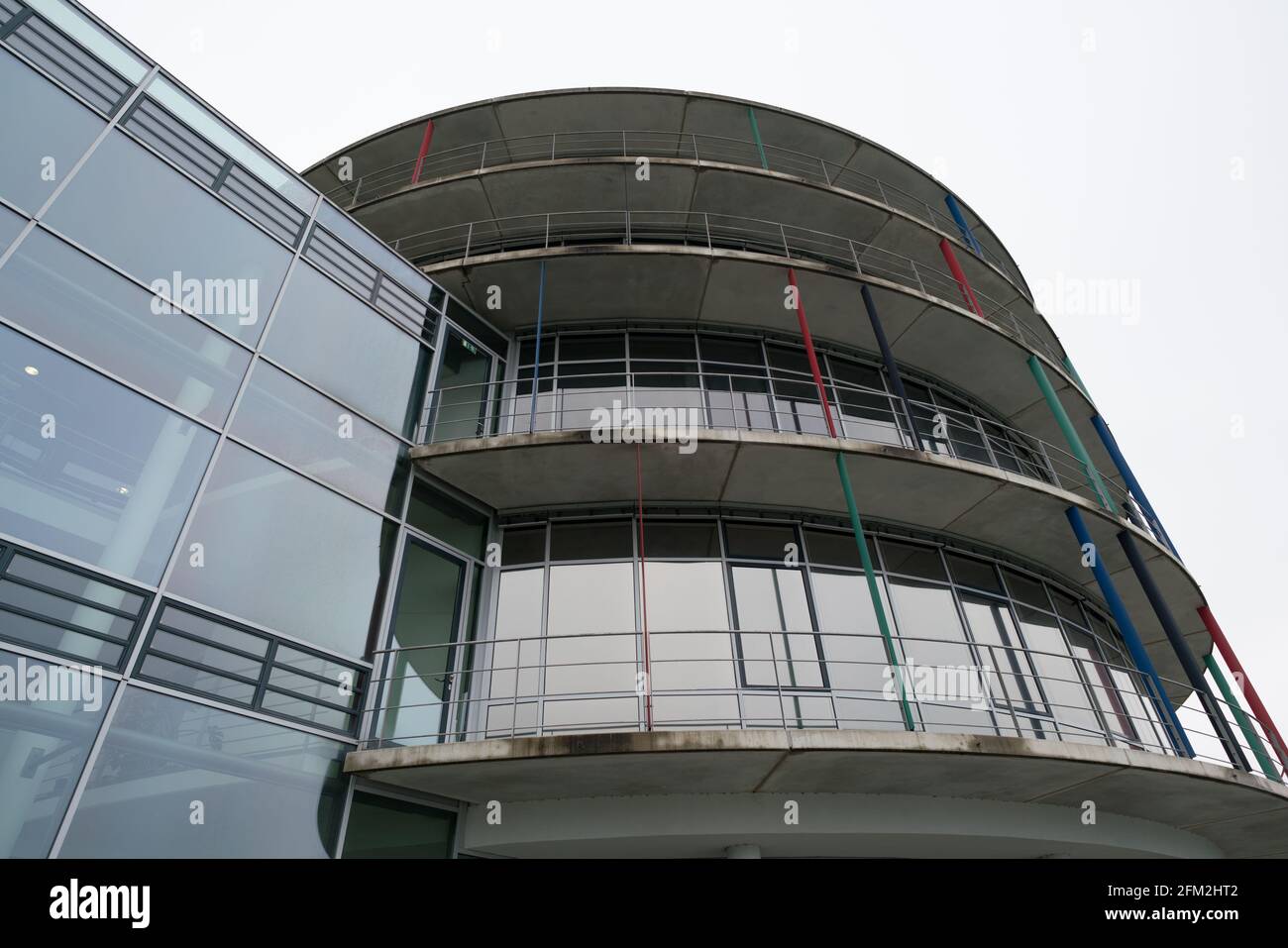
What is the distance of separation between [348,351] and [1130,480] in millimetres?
12978

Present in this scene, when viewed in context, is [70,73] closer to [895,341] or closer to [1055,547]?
[895,341]

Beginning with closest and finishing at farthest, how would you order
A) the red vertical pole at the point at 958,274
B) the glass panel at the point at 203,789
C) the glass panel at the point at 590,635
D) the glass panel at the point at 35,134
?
the glass panel at the point at 203,789 → the glass panel at the point at 35,134 → the glass panel at the point at 590,635 → the red vertical pole at the point at 958,274

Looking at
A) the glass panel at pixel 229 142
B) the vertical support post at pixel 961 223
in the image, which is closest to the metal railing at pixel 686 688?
the glass panel at pixel 229 142

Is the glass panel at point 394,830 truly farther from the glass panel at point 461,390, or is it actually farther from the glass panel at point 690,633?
the glass panel at point 461,390

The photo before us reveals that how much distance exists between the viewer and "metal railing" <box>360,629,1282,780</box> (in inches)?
301

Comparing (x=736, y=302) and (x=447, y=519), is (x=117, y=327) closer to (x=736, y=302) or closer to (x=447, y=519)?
(x=447, y=519)

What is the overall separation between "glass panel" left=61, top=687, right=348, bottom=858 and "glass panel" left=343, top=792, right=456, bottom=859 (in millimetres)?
216

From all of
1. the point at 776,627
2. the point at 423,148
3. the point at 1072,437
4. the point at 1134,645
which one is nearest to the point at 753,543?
the point at 776,627

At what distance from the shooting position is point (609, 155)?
14.4m

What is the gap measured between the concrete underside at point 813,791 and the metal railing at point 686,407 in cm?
453

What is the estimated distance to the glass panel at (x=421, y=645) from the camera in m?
7.40

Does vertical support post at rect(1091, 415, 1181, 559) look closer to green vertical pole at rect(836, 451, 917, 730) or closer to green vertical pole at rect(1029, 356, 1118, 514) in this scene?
green vertical pole at rect(1029, 356, 1118, 514)

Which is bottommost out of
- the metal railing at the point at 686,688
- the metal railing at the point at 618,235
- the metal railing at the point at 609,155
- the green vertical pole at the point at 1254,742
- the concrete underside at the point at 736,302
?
the green vertical pole at the point at 1254,742
